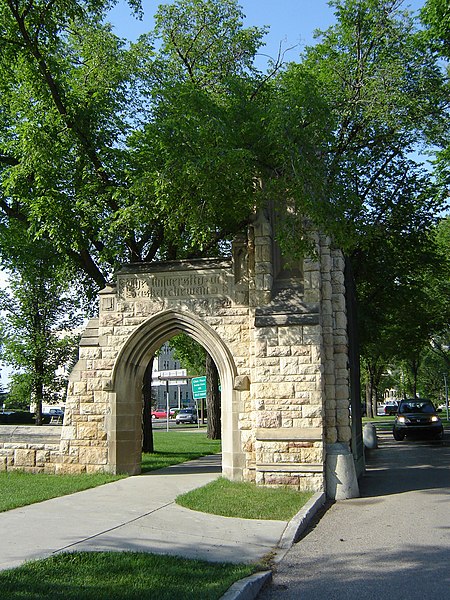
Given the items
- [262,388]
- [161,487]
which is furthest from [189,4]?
[161,487]

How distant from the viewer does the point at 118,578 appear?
5.47 meters

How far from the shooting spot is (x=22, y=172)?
553 inches

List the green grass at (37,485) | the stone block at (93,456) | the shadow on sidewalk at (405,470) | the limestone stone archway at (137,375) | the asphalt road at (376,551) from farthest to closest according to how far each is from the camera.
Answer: the stone block at (93,456) < the limestone stone archway at (137,375) < the shadow on sidewalk at (405,470) < the green grass at (37,485) < the asphalt road at (376,551)

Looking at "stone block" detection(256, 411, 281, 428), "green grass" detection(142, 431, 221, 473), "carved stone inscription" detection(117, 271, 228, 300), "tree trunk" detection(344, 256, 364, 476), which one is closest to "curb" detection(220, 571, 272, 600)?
"stone block" detection(256, 411, 281, 428)

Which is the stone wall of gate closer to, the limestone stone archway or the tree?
the limestone stone archway

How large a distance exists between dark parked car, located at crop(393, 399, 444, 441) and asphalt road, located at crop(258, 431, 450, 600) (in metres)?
13.7

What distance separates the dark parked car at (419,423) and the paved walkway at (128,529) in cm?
1709

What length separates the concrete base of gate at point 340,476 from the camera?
36.5 ft

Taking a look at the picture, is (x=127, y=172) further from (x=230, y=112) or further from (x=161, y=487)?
(x=161, y=487)

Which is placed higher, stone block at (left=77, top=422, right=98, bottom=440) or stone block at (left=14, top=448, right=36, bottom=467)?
stone block at (left=77, top=422, right=98, bottom=440)

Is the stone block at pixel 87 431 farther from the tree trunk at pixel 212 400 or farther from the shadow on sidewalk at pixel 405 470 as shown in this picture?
the tree trunk at pixel 212 400

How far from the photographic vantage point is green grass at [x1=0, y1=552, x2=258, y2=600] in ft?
16.4

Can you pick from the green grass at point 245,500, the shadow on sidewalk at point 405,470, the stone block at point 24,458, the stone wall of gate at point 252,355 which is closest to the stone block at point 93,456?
the stone wall of gate at point 252,355

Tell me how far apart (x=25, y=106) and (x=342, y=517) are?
38.9 ft
